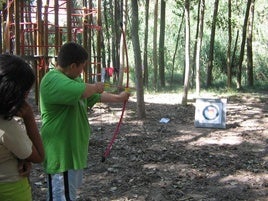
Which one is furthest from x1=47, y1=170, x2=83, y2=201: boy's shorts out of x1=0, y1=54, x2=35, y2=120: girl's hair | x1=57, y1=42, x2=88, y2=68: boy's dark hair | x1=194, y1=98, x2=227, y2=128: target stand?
x1=194, y1=98, x2=227, y2=128: target stand

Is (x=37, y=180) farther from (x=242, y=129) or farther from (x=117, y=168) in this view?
(x=242, y=129)

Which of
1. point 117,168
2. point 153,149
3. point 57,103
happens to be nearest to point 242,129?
point 153,149

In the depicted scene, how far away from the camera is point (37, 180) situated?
5.25 metres

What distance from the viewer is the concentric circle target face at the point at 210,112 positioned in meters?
8.69

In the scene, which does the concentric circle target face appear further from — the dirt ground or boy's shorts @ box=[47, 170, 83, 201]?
boy's shorts @ box=[47, 170, 83, 201]

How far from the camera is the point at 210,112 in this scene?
877cm

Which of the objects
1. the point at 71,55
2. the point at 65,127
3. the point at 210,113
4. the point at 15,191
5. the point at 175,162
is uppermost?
the point at 71,55

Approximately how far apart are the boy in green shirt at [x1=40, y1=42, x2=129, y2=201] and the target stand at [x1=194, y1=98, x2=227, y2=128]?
19.3ft

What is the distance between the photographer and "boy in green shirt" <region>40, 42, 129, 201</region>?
287 centimetres

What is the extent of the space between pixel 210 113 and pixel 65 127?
6.17 meters

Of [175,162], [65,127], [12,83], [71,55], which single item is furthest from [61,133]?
[175,162]

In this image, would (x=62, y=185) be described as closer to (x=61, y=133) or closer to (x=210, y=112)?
(x=61, y=133)

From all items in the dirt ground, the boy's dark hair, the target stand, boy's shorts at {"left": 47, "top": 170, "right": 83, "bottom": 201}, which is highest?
the boy's dark hair

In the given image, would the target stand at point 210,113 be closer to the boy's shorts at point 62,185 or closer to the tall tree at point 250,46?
the boy's shorts at point 62,185
